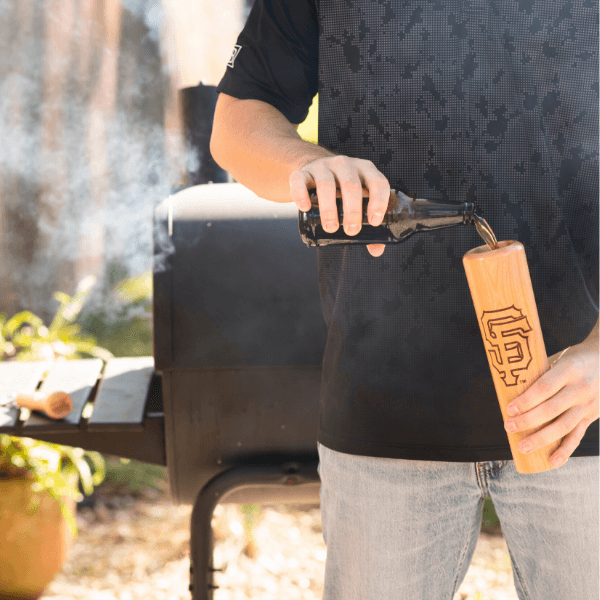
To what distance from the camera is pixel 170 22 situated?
234 cm

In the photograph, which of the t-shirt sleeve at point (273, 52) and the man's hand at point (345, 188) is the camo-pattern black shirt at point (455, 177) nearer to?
the t-shirt sleeve at point (273, 52)

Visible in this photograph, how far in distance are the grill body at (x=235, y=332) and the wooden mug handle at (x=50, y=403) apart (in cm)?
29

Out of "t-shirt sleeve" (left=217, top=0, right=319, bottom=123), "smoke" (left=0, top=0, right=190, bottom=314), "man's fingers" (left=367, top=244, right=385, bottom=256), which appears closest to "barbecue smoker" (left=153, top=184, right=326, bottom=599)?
"t-shirt sleeve" (left=217, top=0, right=319, bottom=123)

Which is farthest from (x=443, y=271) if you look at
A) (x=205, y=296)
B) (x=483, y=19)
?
(x=205, y=296)

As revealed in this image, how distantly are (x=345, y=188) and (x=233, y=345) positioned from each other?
2.45 ft

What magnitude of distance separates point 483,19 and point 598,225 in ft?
1.15

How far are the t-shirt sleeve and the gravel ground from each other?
1.95m

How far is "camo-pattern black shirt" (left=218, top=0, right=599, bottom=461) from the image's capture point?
0.77 metres

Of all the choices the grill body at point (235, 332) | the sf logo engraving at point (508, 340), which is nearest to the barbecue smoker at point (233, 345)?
the grill body at point (235, 332)

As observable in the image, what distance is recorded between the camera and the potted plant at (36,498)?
76.5 inches

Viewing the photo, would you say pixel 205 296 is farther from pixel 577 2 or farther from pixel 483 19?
pixel 577 2

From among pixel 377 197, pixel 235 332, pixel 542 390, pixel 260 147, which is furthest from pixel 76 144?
pixel 542 390

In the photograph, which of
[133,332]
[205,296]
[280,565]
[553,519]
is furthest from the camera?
[133,332]

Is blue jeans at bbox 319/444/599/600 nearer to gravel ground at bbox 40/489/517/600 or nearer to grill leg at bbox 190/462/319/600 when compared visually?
grill leg at bbox 190/462/319/600
